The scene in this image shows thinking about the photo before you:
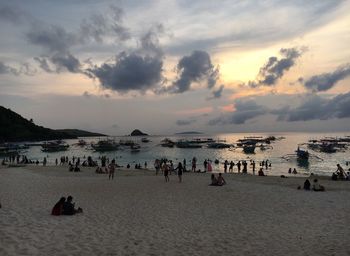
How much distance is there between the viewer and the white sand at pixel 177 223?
10.8 meters

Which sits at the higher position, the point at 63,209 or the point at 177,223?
the point at 63,209

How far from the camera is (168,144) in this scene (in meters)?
139

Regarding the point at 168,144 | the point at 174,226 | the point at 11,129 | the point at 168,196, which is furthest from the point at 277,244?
the point at 11,129

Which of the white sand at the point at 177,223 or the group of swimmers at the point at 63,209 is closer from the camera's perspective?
the white sand at the point at 177,223

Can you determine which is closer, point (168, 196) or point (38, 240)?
point (38, 240)

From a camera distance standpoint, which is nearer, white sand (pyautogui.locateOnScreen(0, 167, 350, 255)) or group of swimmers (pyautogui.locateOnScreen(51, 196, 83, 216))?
white sand (pyautogui.locateOnScreen(0, 167, 350, 255))

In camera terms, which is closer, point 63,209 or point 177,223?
point 177,223

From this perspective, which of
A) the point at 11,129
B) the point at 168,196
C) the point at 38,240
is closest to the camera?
the point at 38,240

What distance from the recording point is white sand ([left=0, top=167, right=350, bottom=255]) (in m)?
10.8

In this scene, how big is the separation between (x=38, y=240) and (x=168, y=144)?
128543 millimetres

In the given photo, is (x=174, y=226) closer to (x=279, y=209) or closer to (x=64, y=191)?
(x=279, y=209)

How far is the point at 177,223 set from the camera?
14.4 m

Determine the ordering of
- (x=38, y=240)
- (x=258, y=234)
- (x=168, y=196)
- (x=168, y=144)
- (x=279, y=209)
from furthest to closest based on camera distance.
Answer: (x=168, y=144), (x=168, y=196), (x=279, y=209), (x=258, y=234), (x=38, y=240)

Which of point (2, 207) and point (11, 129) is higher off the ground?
point (11, 129)
